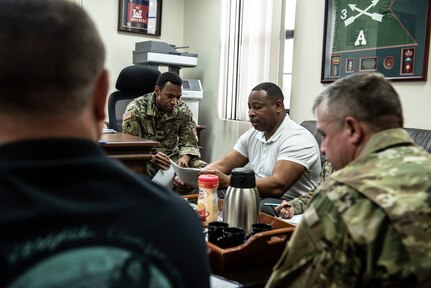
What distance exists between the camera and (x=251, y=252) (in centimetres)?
133

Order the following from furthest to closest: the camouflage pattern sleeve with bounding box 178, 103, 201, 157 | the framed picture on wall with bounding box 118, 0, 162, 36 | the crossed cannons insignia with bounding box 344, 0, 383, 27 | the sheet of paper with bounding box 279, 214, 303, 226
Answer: the framed picture on wall with bounding box 118, 0, 162, 36 → the camouflage pattern sleeve with bounding box 178, 103, 201, 157 → the crossed cannons insignia with bounding box 344, 0, 383, 27 → the sheet of paper with bounding box 279, 214, 303, 226

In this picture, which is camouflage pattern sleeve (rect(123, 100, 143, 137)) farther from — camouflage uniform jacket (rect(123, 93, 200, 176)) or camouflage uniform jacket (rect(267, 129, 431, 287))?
camouflage uniform jacket (rect(267, 129, 431, 287))

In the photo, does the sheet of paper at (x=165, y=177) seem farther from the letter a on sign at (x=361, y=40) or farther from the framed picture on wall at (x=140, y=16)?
the framed picture on wall at (x=140, y=16)

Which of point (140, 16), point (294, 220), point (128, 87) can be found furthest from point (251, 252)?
point (140, 16)

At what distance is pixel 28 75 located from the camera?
19.9 inches

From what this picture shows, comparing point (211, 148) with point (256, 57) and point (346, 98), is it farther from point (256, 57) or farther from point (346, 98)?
point (346, 98)

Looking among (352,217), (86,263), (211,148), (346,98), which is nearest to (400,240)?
(352,217)

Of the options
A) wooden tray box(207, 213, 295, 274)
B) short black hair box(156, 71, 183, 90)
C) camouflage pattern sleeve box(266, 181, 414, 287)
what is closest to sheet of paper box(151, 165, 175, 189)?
short black hair box(156, 71, 183, 90)

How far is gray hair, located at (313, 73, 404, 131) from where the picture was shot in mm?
1024

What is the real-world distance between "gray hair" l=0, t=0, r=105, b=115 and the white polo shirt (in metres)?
1.78

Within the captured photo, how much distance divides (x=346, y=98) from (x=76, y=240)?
0.76 meters

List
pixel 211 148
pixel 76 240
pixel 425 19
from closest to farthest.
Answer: pixel 76 240
pixel 425 19
pixel 211 148

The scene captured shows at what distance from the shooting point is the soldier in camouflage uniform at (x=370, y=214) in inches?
32.7

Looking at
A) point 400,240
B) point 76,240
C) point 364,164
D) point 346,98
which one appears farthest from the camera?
point 346,98
